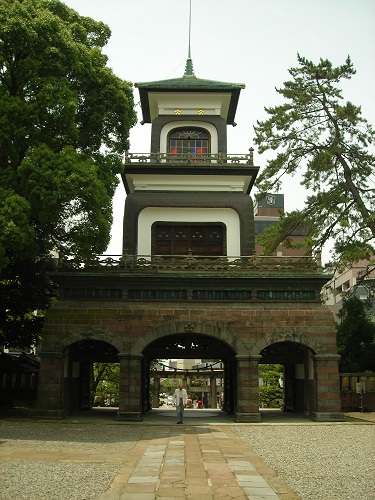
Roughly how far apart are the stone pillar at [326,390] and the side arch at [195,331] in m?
2.92

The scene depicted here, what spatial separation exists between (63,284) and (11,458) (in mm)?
10894

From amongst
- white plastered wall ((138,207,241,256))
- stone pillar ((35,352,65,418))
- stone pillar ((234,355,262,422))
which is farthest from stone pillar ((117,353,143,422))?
white plastered wall ((138,207,241,256))

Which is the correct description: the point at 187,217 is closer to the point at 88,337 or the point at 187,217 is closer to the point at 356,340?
the point at 88,337

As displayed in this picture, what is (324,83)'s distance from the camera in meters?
27.5

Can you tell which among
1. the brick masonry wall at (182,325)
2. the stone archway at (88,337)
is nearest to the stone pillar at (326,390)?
the brick masonry wall at (182,325)

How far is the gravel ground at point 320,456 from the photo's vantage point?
362 inches

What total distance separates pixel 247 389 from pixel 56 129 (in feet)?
40.0

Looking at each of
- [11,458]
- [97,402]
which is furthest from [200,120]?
[97,402]

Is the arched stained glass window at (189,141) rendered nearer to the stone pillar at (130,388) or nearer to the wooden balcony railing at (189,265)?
the wooden balcony railing at (189,265)

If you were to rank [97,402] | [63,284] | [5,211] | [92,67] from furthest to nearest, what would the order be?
1. [97,402]
2. [63,284]
3. [92,67]
4. [5,211]

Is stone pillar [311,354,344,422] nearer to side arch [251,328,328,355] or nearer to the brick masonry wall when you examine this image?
side arch [251,328,328,355]

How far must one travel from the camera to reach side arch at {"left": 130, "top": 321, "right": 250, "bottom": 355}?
70.4 ft

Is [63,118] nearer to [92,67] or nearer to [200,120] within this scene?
[92,67]

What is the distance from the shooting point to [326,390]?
21250 millimetres
